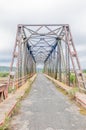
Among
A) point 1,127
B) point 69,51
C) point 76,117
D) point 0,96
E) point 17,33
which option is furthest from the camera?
point 17,33

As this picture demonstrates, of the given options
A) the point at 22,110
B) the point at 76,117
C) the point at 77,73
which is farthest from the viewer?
the point at 77,73

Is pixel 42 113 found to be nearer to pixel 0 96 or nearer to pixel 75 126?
pixel 75 126

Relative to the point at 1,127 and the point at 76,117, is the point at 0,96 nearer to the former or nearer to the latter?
the point at 76,117

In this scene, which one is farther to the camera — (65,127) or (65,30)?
(65,30)

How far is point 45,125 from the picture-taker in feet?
28.2

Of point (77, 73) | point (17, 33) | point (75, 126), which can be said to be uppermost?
point (17, 33)

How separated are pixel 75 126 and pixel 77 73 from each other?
43.6 feet

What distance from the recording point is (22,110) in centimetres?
1152

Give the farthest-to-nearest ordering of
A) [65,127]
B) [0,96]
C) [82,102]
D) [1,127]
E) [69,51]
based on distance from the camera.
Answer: [69,51] < [0,96] < [82,102] < [65,127] < [1,127]

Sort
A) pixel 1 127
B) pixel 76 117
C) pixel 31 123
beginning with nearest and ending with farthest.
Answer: pixel 1 127 < pixel 31 123 < pixel 76 117

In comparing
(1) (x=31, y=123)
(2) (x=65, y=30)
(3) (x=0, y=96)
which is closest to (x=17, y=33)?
(2) (x=65, y=30)

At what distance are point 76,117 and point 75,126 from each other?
58.7 inches

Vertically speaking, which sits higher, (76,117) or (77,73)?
(77,73)

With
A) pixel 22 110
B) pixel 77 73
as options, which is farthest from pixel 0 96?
pixel 77 73
